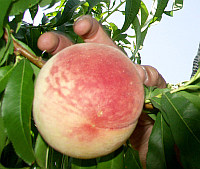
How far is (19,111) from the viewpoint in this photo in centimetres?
70

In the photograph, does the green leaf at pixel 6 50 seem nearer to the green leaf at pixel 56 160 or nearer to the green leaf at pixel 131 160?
the green leaf at pixel 56 160

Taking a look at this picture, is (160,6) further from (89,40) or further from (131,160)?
(131,160)

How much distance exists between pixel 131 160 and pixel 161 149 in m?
0.16

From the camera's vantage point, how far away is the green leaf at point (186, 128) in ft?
2.50

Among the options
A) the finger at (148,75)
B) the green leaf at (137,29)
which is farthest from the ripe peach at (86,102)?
the green leaf at (137,29)

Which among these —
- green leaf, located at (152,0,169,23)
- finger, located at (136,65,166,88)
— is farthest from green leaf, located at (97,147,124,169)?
green leaf, located at (152,0,169,23)

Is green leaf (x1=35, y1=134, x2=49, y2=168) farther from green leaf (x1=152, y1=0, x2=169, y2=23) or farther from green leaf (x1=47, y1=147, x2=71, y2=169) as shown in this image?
green leaf (x1=152, y1=0, x2=169, y2=23)

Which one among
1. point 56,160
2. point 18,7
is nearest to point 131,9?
point 18,7

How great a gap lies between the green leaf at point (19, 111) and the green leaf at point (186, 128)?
47 cm

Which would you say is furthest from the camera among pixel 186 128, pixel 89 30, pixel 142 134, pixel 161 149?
pixel 142 134

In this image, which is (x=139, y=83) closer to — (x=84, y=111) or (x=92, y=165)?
(x=84, y=111)

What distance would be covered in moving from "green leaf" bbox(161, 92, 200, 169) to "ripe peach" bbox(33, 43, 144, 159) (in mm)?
144

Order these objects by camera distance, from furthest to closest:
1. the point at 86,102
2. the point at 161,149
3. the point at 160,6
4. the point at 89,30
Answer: the point at 160,6 → the point at 89,30 → the point at 161,149 → the point at 86,102

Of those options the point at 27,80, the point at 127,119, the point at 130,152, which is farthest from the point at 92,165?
the point at 27,80
